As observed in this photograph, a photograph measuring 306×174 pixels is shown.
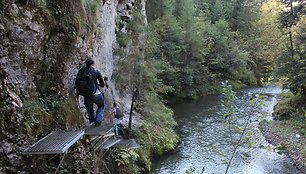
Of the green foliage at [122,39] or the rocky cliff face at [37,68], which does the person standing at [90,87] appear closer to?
the rocky cliff face at [37,68]

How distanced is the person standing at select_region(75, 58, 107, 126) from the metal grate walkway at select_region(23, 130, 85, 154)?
1.51 m

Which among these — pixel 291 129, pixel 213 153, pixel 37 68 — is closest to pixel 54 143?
pixel 37 68

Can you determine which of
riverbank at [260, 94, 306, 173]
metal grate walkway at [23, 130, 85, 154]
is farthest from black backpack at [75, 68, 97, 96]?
riverbank at [260, 94, 306, 173]

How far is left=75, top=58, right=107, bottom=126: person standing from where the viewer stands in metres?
8.05

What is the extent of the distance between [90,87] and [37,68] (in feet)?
4.50

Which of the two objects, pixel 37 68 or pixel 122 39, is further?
pixel 122 39

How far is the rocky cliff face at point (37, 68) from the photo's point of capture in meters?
6.02

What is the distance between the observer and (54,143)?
6227 mm

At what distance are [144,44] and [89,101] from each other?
25.9ft

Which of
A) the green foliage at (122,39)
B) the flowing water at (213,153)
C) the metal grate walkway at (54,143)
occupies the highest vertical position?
the green foliage at (122,39)

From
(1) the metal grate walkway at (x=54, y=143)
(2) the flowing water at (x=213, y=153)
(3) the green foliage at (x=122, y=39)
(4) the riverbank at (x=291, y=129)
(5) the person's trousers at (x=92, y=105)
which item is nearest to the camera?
(1) the metal grate walkway at (x=54, y=143)

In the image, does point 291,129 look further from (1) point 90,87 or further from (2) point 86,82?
(2) point 86,82

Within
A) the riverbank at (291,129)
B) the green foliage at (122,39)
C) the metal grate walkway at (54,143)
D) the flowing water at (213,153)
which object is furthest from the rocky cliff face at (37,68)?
the riverbank at (291,129)

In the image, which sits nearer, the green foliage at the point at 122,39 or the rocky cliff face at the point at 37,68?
the rocky cliff face at the point at 37,68
